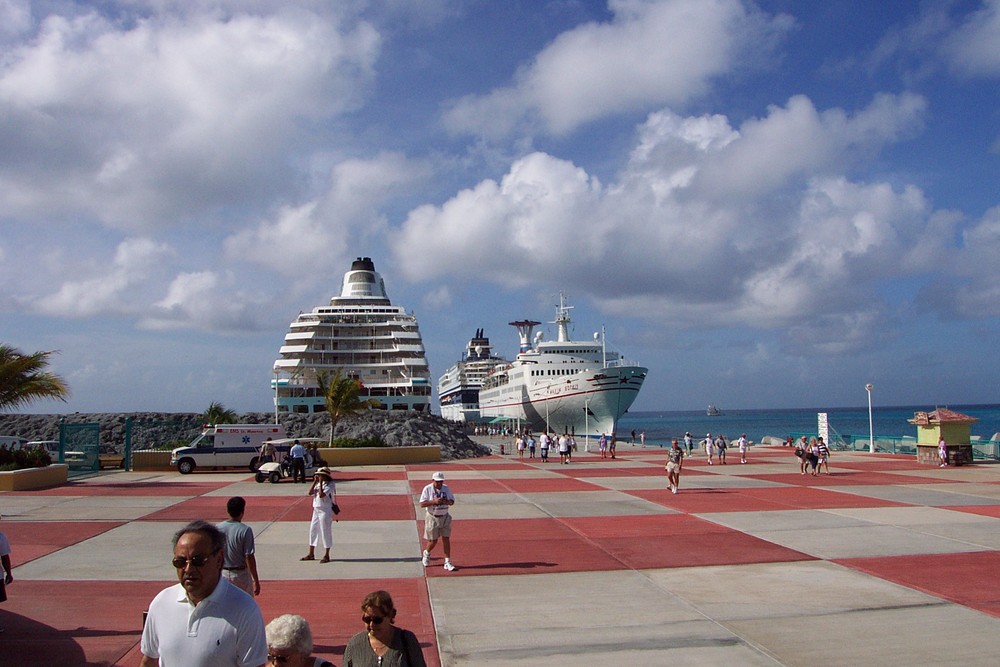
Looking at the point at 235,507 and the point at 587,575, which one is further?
the point at 587,575

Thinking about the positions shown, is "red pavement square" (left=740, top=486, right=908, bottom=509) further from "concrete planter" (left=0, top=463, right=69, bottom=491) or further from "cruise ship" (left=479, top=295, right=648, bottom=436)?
"cruise ship" (left=479, top=295, right=648, bottom=436)

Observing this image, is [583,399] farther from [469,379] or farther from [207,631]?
[207,631]

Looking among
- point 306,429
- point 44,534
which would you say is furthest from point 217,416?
point 44,534

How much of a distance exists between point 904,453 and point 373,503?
2738 centimetres

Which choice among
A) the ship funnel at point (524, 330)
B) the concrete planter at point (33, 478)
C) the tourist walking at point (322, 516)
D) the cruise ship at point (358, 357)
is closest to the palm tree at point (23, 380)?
the concrete planter at point (33, 478)

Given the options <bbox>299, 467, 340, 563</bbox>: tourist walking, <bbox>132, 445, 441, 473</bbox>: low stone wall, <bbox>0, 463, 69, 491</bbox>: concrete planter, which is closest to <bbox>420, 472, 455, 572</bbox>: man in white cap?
<bbox>299, 467, 340, 563</bbox>: tourist walking

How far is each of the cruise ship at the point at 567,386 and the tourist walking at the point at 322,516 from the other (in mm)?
59167

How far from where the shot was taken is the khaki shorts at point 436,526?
1001 cm

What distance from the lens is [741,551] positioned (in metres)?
11.1

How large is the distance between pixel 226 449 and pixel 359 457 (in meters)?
5.45

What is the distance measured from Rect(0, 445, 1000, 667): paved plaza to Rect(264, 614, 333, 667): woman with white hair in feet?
10.6

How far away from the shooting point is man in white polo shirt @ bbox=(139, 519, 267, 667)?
10.4 ft

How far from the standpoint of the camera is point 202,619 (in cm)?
322

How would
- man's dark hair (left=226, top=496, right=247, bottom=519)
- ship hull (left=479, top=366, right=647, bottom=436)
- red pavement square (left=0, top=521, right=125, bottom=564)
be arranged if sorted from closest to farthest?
man's dark hair (left=226, top=496, right=247, bottom=519) → red pavement square (left=0, top=521, right=125, bottom=564) → ship hull (left=479, top=366, right=647, bottom=436)
